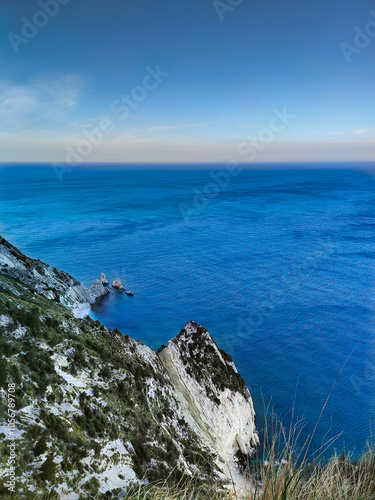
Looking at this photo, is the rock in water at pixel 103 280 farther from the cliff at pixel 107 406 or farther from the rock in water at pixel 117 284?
the cliff at pixel 107 406

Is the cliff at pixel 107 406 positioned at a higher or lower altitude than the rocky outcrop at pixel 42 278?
lower

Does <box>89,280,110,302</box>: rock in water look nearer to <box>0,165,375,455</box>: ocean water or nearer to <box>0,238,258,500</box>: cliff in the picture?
<box>0,165,375,455</box>: ocean water

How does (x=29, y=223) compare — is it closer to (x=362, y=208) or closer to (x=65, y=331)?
(x=65, y=331)

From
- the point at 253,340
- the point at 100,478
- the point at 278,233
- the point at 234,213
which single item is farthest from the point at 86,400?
the point at 234,213
